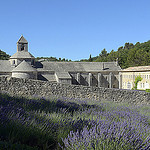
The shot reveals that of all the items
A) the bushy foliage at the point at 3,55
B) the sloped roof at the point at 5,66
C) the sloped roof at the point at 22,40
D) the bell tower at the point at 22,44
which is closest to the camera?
the sloped roof at the point at 5,66

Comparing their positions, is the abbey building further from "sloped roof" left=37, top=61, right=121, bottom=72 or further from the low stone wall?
the low stone wall

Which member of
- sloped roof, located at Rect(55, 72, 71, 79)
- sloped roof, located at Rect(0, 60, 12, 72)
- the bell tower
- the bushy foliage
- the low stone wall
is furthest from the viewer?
the bushy foliage

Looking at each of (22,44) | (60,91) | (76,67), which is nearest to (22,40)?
(22,44)

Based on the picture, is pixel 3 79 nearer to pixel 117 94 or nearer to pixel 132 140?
pixel 117 94

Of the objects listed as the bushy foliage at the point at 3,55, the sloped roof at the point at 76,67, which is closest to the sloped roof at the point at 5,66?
the sloped roof at the point at 76,67

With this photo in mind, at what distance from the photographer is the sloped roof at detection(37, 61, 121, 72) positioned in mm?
43950

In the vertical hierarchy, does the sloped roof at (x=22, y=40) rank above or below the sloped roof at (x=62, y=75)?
above

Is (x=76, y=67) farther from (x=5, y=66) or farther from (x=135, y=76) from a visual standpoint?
(x=5, y=66)

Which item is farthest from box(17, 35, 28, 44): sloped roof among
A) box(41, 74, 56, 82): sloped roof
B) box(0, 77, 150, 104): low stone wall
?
box(0, 77, 150, 104): low stone wall

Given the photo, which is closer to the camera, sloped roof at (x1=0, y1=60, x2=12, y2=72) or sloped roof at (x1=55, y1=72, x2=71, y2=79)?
sloped roof at (x1=0, y1=60, x2=12, y2=72)

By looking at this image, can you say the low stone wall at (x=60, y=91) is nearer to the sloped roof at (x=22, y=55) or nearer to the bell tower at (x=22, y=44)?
the sloped roof at (x=22, y=55)

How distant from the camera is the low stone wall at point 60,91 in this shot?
37.0 feet

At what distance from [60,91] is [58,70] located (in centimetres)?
3159

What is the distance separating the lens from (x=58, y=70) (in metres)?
43.5
